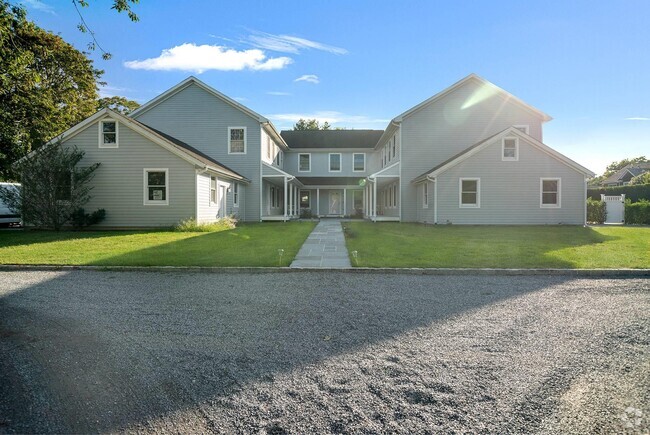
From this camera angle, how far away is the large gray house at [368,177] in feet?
58.1

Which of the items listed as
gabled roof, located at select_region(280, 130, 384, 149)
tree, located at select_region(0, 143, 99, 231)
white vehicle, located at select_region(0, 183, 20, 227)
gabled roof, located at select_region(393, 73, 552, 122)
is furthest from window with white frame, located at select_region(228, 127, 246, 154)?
white vehicle, located at select_region(0, 183, 20, 227)

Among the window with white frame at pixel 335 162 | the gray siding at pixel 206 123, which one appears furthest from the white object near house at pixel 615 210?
the gray siding at pixel 206 123

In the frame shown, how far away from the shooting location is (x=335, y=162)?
33.9 metres

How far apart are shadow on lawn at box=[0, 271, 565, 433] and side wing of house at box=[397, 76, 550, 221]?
16.5m

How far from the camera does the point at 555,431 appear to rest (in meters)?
2.46

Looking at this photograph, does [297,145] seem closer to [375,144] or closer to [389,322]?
[375,144]

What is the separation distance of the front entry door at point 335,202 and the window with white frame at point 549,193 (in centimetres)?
1747

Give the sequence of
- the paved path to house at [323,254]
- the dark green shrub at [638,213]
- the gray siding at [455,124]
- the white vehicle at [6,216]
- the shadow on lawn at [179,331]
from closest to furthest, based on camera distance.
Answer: the shadow on lawn at [179,331] → the paved path to house at [323,254] → the white vehicle at [6,216] → the gray siding at [455,124] → the dark green shrub at [638,213]

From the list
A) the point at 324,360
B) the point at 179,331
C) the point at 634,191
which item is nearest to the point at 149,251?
the point at 179,331

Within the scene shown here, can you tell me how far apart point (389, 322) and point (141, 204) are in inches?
641

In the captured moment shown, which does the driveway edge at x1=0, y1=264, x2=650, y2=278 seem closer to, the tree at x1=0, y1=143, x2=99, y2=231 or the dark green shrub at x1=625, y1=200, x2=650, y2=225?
the tree at x1=0, y1=143, x2=99, y2=231

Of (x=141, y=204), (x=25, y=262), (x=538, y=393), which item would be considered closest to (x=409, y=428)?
(x=538, y=393)

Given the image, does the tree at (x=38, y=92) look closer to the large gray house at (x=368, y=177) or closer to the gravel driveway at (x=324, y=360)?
the large gray house at (x=368, y=177)

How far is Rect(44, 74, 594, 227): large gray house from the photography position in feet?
58.1
